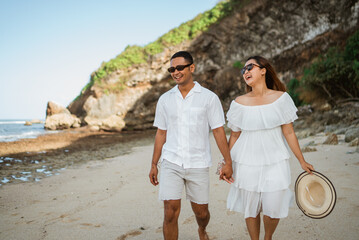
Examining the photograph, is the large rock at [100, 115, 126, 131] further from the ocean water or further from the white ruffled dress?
the white ruffled dress

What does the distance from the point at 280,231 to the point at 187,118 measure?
1.72 m

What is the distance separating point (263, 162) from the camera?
2.20 m

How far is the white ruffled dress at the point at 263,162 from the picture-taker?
7.07 feet

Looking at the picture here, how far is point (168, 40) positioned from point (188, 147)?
25.6m

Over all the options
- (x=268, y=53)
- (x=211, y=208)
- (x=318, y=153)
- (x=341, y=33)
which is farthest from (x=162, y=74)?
(x=211, y=208)

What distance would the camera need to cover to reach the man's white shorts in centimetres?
244

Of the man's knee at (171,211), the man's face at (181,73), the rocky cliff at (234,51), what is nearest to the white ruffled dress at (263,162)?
the man's knee at (171,211)

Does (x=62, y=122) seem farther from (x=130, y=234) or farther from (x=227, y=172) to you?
(x=227, y=172)

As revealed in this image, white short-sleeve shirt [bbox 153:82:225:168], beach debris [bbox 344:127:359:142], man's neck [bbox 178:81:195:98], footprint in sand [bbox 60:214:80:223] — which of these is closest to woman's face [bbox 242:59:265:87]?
white short-sleeve shirt [bbox 153:82:225:168]

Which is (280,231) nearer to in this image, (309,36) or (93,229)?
(93,229)

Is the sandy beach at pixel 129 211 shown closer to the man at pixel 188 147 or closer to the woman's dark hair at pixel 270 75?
the man at pixel 188 147

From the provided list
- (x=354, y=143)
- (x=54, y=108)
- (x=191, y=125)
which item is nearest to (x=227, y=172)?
(x=191, y=125)

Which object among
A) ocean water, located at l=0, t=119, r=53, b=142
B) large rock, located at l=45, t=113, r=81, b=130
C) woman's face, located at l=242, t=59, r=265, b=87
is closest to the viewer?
woman's face, located at l=242, t=59, r=265, b=87

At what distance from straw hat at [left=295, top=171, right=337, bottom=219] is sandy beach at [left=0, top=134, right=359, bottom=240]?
71 centimetres
